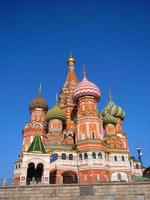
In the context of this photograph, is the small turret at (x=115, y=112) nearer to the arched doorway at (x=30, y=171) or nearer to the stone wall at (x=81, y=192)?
the arched doorway at (x=30, y=171)

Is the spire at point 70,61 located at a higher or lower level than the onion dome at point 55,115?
higher

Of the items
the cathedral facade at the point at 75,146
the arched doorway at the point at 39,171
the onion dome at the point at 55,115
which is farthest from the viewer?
the onion dome at the point at 55,115

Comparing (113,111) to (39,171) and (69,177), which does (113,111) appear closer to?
(69,177)

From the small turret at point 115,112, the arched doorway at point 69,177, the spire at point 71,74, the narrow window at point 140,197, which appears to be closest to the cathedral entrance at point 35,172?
the arched doorway at point 69,177

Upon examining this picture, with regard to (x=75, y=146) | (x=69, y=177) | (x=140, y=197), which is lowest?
(x=140, y=197)

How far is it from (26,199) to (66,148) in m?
14.0

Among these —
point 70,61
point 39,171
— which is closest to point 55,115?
point 39,171

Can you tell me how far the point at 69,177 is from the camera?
3334 centimetres

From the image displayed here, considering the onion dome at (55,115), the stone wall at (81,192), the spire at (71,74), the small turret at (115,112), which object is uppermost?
the spire at (71,74)

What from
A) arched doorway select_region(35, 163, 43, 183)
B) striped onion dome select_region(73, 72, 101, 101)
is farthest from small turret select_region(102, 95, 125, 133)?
arched doorway select_region(35, 163, 43, 183)

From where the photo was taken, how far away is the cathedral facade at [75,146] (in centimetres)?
2922

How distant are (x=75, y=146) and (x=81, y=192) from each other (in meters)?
14.1

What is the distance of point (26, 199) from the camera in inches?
819

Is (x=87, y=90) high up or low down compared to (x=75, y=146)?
up
